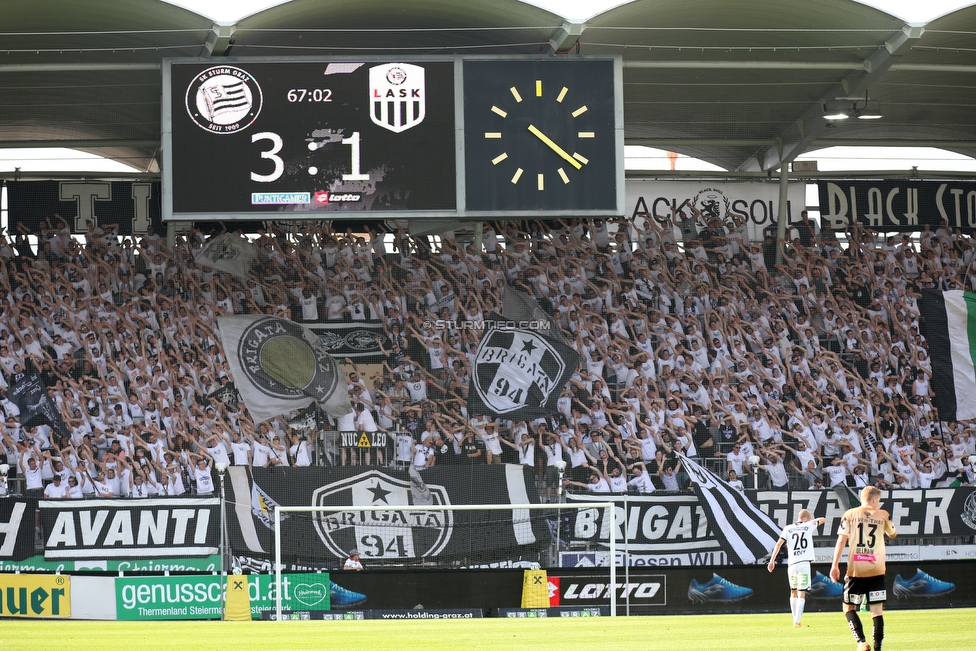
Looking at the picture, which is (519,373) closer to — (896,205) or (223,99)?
(223,99)

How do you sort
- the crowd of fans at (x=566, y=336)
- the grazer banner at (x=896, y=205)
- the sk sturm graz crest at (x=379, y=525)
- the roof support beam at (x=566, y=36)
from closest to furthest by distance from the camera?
the roof support beam at (x=566, y=36), the sk sturm graz crest at (x=379, y=525), the crowd of fans at (x=566, y=336), the grazer banner at (x=896, y=205)

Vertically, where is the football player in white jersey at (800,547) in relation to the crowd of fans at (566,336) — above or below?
below

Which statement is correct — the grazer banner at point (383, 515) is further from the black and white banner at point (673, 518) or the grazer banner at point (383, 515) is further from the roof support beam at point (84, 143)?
the roof support beam at point (84, 143)

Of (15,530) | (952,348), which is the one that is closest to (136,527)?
(15,530)

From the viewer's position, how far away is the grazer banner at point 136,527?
18.8 metres

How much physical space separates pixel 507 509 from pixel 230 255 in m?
7.99

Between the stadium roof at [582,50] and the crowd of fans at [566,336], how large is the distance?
86.8 inches

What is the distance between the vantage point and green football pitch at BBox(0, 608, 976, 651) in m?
12.0

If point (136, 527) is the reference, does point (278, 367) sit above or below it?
above

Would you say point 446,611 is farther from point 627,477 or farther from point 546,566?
point 627,477

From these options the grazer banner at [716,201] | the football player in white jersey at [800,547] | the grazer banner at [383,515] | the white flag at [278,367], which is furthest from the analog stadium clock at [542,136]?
the grazer banner at [716,201]

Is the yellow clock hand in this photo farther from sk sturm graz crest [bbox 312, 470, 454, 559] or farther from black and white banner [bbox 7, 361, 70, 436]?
black and white banner [bbox 7, 361, 70, 436]

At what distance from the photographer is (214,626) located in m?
14.8

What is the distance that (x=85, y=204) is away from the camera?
24.9m
